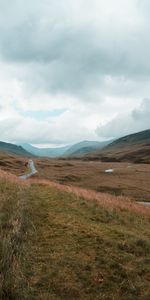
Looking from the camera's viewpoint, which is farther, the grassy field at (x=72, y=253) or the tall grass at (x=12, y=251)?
the grassy field at (x=72, y=253)

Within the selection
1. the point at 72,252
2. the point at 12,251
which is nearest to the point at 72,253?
the point at 72,252

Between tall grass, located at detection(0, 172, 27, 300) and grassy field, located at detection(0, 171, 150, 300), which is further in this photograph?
grassy field, located at detection(0, 171, 150, 300)

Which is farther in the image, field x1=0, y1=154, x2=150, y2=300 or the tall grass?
field x1=0, y1=154, x2=150, y2=300

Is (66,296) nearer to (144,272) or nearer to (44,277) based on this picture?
(44,277)

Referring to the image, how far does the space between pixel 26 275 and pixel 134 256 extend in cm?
398

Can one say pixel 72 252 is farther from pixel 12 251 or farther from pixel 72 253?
pixel 12 251

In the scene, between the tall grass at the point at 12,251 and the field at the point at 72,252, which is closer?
the tall grass at the point at 12,251

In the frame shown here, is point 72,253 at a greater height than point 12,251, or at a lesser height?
lesser

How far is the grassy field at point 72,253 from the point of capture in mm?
8577

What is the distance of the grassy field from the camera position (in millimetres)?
8577

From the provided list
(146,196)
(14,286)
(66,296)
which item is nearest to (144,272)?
(66,296)

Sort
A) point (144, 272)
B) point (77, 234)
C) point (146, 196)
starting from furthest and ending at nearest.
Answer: point (146, 196) < point (77, 234) < point (144, 272)

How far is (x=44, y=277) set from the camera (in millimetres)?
9312

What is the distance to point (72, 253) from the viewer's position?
1123 cm
